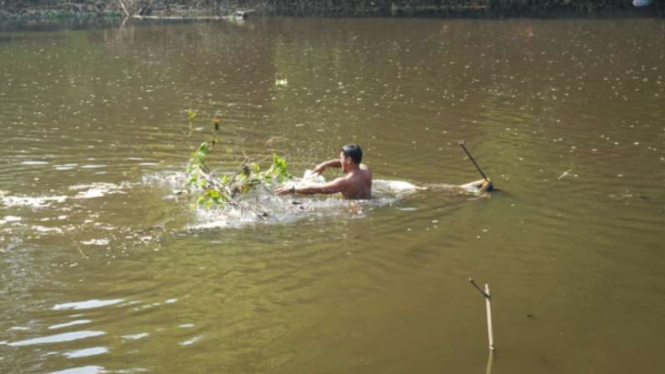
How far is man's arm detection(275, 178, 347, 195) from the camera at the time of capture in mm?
11305

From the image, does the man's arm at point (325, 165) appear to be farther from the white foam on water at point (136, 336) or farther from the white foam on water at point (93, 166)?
the white foam on water at point (136, 336)

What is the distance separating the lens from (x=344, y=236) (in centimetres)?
996

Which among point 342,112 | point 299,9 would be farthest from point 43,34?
point 342,112

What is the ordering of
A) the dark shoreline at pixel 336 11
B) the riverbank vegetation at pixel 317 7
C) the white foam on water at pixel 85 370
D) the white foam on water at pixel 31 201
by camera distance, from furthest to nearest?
the riverbank vegetation at pixel 317 7 → the dark shoreline at pixel 336 11 → the white foam on water at pixel 31 201 → the white foam on water at pixel 85 370

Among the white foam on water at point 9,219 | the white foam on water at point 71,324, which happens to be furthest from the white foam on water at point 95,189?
the white foam on water at point 71,324

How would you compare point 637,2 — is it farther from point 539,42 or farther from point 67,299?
point 67,299

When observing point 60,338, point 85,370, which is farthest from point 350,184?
point 85,370

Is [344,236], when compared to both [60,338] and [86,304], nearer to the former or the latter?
[86,304]

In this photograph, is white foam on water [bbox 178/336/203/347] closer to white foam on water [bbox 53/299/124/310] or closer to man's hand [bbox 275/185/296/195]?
white foam on water [bbox 53/299/124/310]

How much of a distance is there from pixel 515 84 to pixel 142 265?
14.5m

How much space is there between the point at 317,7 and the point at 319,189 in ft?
130

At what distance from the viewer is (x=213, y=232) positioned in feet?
32.8

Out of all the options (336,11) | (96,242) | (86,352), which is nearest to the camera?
(86,352)

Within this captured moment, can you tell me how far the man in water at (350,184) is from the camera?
1130 cm
